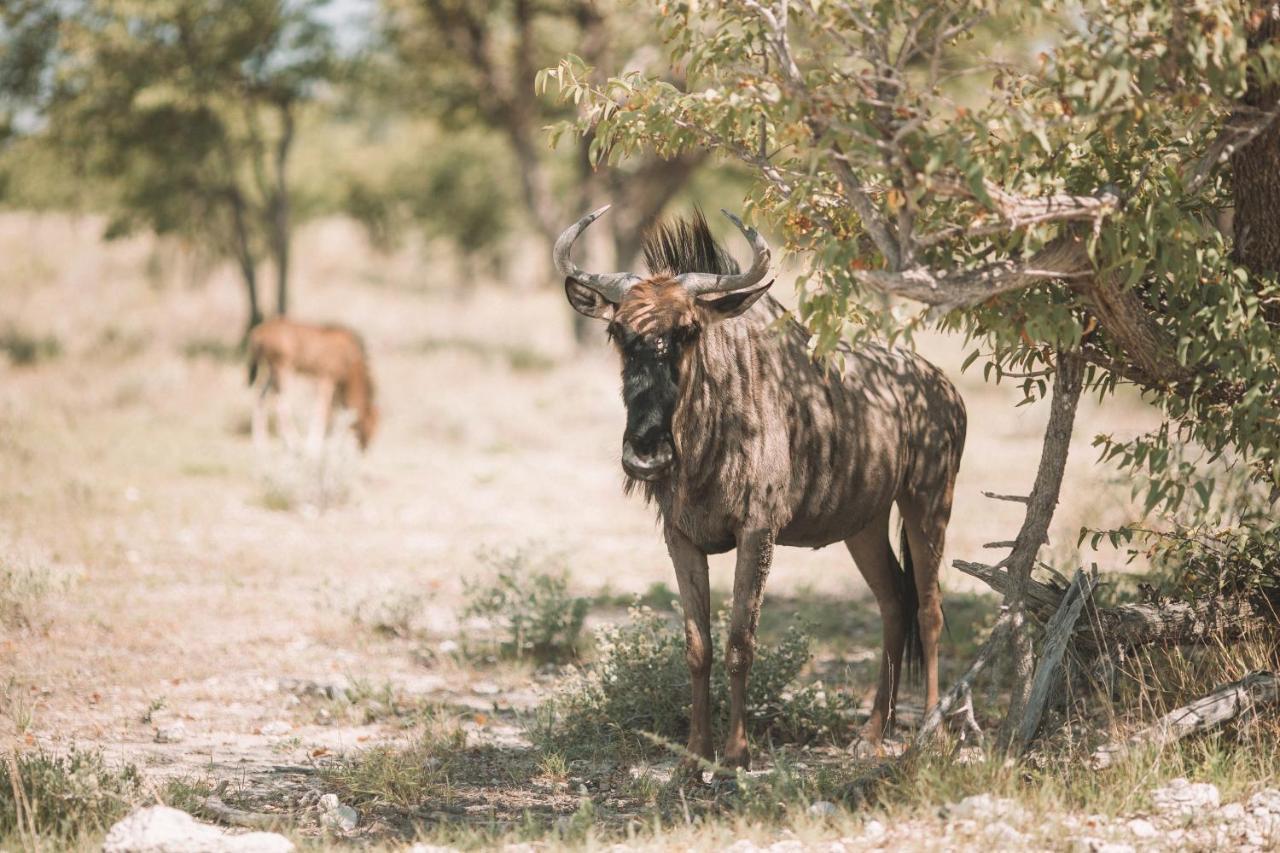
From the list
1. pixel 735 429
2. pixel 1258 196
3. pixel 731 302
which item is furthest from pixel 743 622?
pixel 1258 196

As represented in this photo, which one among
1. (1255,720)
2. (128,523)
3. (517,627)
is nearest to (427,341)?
(128,523)

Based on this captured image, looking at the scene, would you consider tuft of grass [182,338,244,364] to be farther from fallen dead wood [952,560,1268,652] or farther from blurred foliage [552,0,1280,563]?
fallen dead wood [952,560,1268,652]

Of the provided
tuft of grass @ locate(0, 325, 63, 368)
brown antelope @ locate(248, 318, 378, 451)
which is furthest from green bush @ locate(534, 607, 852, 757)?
tuft of grass @ locate(0, 325, 63, 368)

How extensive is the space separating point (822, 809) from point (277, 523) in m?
7.99

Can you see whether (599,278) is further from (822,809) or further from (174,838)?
(174,838)

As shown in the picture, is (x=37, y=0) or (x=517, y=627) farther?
(x=37, y=0)

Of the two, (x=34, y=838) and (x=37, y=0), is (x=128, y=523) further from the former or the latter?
(x=37, y=0)

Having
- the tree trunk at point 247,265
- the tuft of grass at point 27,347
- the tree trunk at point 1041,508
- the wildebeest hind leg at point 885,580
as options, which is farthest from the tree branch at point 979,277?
the tuft of grass at point 27,347

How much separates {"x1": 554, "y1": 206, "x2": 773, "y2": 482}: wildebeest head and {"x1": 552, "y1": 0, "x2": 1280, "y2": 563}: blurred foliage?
39 cm

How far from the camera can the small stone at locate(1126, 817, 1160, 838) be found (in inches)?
162

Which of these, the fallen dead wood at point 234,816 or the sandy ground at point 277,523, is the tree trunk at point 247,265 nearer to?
the sandy ground at point 277,523

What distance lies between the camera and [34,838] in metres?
4.05

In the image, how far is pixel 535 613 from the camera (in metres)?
7.46

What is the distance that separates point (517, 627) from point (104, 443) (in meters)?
8.63
